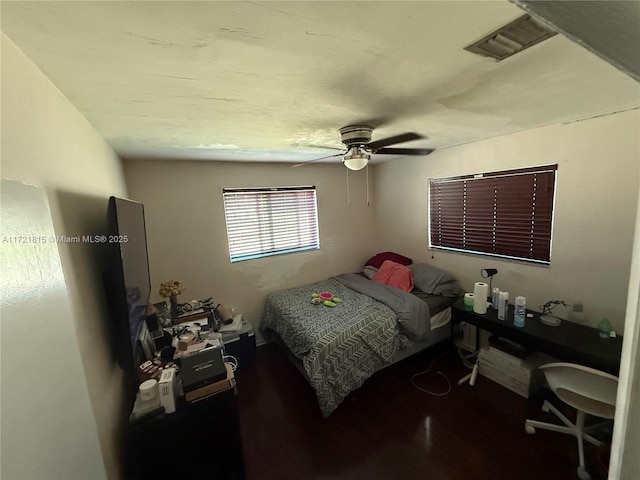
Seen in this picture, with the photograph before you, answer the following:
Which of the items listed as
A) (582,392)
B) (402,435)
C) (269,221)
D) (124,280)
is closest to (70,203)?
(124,280)

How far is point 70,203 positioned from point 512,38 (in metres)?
1.83

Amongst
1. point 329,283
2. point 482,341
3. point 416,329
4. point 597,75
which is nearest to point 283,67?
point 597,75

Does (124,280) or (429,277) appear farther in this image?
(429,277)

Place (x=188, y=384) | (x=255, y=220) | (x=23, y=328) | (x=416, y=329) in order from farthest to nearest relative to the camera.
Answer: (x=255, y=220), (x=416, y=329), (x=188, y=384), (x=23, y=328)

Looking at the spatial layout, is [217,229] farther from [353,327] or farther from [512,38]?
[512,38]

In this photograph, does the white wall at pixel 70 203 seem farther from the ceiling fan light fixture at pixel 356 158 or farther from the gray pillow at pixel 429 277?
the gray pillow at pixel 429 277

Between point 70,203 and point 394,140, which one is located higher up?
point 394,140

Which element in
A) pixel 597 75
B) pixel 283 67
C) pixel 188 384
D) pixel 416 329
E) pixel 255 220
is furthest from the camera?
pixel 255 220

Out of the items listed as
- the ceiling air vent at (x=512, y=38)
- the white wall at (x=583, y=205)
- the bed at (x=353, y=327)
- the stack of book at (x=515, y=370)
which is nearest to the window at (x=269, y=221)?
the bed at (x=353, y=327)

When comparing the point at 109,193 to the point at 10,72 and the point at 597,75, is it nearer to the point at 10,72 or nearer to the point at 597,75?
the point at 10,72

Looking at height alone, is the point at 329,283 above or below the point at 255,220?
below

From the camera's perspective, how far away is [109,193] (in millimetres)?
1826

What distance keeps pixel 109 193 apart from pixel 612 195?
3643 millimetres

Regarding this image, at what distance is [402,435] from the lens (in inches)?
77.4
